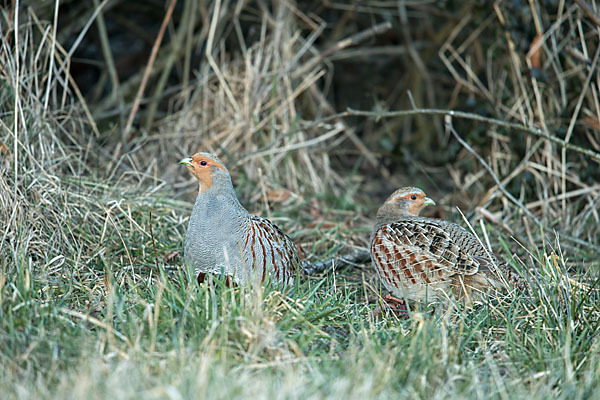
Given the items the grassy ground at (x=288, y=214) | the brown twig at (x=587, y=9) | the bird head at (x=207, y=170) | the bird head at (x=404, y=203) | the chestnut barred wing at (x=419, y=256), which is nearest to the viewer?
the grassy ground at (x=288, y=214)

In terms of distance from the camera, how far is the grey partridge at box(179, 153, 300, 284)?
375cm

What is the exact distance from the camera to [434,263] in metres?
4.11

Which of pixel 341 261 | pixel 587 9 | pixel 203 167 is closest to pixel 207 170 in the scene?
pixel 203 167

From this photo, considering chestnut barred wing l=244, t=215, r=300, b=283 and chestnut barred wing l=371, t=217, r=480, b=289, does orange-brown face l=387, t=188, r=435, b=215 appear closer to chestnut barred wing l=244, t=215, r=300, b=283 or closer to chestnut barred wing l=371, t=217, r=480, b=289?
chestnut barred wing l=371, t=217, r=480, b=289

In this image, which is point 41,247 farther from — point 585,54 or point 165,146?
point 585,54

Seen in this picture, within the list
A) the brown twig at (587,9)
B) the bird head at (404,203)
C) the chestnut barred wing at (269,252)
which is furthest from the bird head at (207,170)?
the brown twig at (587,9)

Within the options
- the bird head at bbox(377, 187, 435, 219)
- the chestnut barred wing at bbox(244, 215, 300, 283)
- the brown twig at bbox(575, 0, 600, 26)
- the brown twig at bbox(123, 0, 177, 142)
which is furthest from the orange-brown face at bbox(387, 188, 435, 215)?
the brown twig at bbox(123, 0, 177, 142)

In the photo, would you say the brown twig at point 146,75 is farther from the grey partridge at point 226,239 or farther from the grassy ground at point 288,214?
the grey partridge at point 226,239

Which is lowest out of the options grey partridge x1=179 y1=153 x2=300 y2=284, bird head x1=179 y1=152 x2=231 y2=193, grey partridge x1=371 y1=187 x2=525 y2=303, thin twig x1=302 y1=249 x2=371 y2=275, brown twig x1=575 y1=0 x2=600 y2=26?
thin twig x1=302 y1=249 x2=371 y2=275

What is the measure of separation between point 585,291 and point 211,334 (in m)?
2.03

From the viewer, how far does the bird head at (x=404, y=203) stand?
4.77 meters

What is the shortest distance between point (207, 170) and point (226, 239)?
454 mm

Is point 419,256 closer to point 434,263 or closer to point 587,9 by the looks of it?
point 434,263

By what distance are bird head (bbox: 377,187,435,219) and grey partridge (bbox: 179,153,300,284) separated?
0.94m
